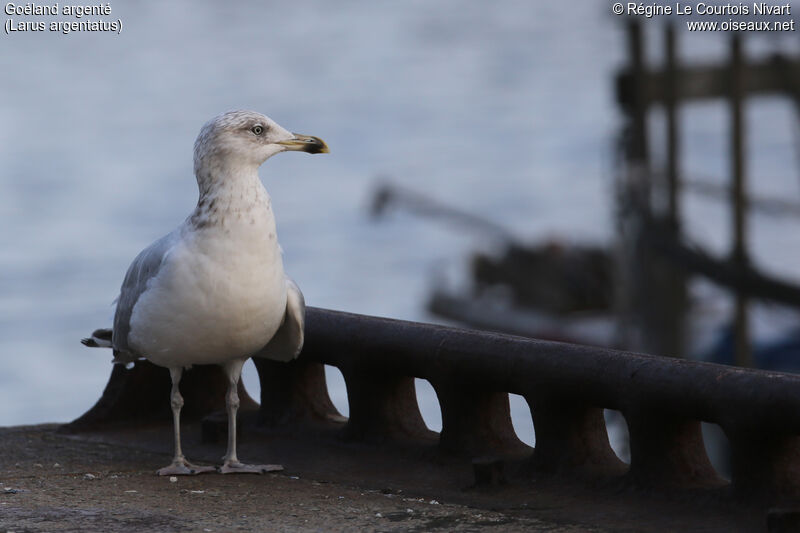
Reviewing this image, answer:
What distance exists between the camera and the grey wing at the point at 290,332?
552 centimetres

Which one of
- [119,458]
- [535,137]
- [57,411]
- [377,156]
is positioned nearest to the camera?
[119,458]

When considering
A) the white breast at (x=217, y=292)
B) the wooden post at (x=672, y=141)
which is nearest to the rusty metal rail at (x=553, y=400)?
the white breast at (x=217, y=292)

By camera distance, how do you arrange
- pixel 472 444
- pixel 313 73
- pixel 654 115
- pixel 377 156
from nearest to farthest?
pixel 472 444, pixel 654 115, pixel 377 156, pixel 313 73

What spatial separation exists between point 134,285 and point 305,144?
33.9 inches

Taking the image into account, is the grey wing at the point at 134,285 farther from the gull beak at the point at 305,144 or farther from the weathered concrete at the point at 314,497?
the gull beak at the point at 305,144

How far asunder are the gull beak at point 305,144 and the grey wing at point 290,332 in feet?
1.67

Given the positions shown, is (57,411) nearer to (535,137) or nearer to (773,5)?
(773,5)

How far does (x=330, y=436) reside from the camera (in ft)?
19.0

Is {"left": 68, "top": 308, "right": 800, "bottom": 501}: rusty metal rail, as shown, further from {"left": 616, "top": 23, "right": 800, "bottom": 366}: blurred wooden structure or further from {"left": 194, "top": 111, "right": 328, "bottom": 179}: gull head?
{"left": 616, "top": 23, "right": 800, "bottom": 366}: blurred wooden structure

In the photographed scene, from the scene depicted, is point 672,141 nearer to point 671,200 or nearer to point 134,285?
point 671,200

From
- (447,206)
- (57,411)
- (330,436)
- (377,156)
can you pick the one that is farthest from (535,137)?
(330,436)

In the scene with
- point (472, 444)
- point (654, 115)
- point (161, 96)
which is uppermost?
point (161, 96)

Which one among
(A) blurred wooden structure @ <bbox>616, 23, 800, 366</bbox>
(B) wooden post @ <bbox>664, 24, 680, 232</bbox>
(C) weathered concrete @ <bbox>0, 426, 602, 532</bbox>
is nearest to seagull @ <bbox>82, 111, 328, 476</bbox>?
(C) weathered concrete @ <bbox>0, 426, 602, 532</bbox>

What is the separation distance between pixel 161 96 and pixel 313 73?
646 cm
